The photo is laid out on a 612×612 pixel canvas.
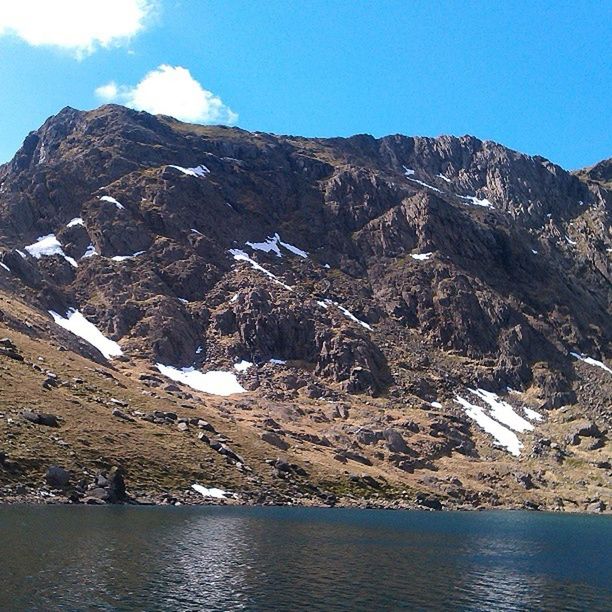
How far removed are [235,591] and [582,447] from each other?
516 ft

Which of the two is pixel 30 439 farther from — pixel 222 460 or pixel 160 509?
pixel 222 460

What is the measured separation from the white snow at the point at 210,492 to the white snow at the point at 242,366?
316 ft

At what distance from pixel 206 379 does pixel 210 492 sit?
90.9m

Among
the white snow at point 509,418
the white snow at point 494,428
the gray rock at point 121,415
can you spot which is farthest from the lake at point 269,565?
the white snow at point 509,418

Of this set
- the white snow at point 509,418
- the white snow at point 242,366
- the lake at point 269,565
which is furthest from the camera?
the white snow at point 242,366

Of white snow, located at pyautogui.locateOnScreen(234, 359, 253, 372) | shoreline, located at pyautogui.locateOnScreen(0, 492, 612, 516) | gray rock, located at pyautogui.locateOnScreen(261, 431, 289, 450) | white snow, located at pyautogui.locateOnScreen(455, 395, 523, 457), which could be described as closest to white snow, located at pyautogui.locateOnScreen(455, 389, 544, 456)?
white snow, located at pyautogui.locateOnScreen(455, 395, 523, 457)

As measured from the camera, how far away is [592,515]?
140 meters

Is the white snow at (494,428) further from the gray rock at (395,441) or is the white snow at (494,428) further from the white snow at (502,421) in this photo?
the gray rock at (395,441)

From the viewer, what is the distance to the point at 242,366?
648 feet

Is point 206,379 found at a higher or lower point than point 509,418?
lower

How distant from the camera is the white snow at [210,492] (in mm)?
96875

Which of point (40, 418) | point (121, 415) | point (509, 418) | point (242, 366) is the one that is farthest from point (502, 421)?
point (40, 418)

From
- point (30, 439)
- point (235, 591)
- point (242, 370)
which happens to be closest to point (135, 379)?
point (242, 370)

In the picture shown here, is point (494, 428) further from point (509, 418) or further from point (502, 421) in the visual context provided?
point (509, 418)
